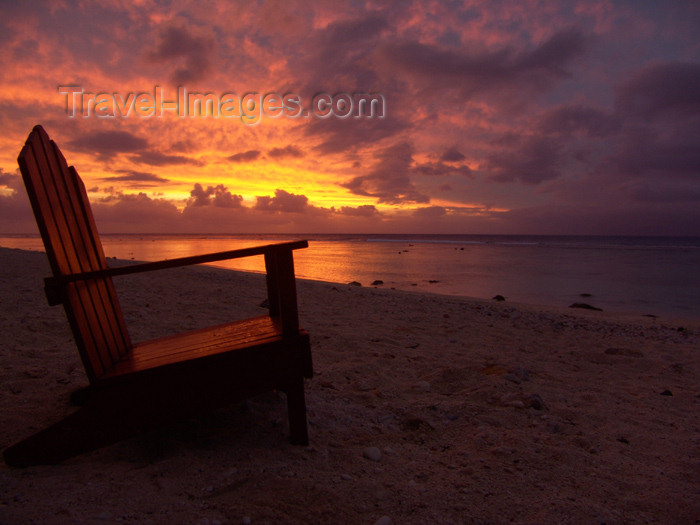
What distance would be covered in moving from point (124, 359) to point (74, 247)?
2.51 ft

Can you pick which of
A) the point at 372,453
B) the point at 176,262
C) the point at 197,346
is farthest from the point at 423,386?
the point at 176,262

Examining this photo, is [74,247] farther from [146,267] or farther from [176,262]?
[176,262]

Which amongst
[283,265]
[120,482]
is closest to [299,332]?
[283,265]

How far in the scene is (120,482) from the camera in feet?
6.27

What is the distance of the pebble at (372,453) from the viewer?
2.34 metres

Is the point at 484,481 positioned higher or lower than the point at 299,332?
lower

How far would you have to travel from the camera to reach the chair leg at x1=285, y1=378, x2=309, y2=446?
2.35 metres

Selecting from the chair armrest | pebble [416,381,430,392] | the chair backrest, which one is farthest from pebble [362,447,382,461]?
the chair backrest

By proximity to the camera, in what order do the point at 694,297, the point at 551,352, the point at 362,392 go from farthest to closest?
the point at 694,297 → the point at 551,352 → the point at 362,392

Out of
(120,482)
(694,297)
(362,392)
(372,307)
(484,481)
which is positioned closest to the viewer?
(120,482)

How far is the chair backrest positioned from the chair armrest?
35 millimetres

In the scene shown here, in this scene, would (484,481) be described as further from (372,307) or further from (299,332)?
(372,307)

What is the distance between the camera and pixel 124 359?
8.20 ft

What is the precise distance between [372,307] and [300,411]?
481 centimetres
